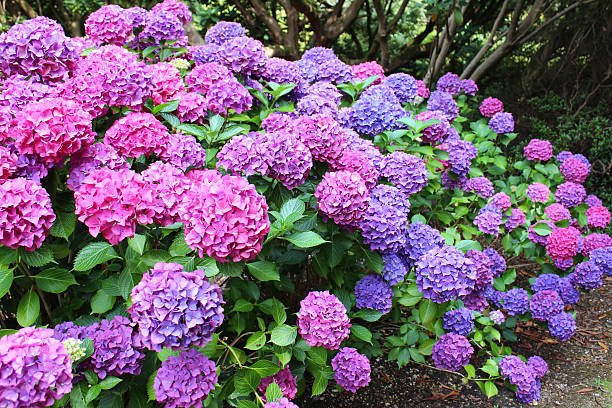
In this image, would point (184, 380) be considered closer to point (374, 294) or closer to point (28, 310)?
point (28, 310)

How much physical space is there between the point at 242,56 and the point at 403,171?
3.09 ft

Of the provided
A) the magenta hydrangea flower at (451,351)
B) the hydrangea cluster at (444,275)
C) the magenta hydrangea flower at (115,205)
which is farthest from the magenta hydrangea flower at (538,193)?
the magenta hydrangea flower at (115,205)

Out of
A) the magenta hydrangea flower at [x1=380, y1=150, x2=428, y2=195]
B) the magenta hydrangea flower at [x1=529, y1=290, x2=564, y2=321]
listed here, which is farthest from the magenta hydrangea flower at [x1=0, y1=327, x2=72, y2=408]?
the magenta hydrangea flower at [x1=529, y1=290, x2=564, y2=321]

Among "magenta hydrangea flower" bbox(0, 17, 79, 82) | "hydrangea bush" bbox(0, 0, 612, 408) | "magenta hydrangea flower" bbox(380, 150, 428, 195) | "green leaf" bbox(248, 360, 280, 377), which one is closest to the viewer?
"hydrangea bush" bbox(0, 0, 612, 408)

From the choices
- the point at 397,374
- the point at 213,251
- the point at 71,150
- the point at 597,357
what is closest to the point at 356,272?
the point at 397,374

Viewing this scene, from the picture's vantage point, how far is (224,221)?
1.33m

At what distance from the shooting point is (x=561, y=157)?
386cm

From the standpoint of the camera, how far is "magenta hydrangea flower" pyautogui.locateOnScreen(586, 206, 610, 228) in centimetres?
365

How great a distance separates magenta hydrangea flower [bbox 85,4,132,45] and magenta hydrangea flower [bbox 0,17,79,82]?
57 centimetres

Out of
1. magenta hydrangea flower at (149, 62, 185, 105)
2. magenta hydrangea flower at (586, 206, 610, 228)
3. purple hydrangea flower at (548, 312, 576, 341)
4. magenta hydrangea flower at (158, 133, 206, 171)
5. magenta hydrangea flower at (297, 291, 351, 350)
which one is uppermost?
magenta hydrangea flower at (149, 62, 185, 105)

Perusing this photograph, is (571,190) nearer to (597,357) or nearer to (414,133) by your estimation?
(597,357)

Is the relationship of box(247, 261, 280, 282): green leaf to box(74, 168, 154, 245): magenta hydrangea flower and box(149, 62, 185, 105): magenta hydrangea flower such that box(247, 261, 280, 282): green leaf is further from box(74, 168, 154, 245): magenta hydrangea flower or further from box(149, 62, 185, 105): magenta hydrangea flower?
box(149, 62, 185, 105): magenta hydrangea flower

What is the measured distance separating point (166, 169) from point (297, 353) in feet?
2.76

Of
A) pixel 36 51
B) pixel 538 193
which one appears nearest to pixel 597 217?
pixel 538 193
